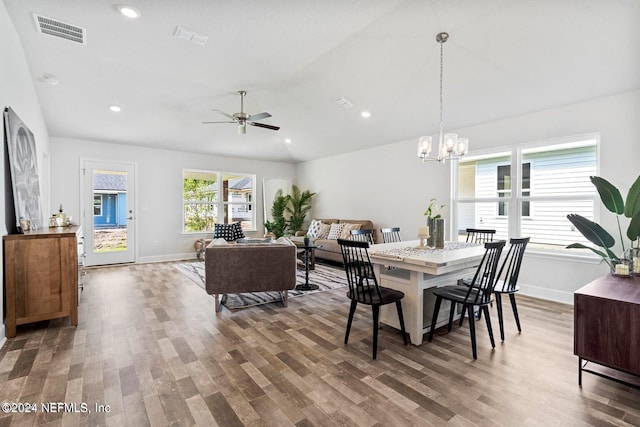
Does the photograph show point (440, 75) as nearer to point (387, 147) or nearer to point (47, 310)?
point (387, 147)

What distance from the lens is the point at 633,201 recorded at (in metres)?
2.92

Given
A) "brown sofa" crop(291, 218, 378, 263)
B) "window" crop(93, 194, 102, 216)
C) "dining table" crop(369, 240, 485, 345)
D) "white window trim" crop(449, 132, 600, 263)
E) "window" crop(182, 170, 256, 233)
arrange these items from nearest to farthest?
1. "dining table" crop(369, 240, 485, 345)
2. "white window trim" crop(449, 132, 600, 263)
3. "brown sofa" crop(291, 218, 378, 263)
4. "window" crop(93, 194, 102, 216)
5. "window" crop(182, 170, 256, 233)

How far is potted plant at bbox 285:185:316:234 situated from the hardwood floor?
506 cm

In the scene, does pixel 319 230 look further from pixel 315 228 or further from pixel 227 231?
pixel 227 231

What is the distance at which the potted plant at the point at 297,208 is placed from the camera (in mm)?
8439

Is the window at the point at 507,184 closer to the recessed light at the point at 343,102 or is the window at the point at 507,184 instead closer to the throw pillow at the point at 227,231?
the recessed light at the point at 343,102

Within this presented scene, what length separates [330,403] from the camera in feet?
6.31

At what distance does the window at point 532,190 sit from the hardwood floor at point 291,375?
141 centimetres

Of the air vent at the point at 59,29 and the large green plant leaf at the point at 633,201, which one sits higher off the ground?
the air vent at the point at 59,29

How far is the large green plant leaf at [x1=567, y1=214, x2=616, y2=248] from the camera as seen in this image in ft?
10.3

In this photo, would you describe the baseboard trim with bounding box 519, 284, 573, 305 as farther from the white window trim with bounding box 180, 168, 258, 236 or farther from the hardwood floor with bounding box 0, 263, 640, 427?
the white window trim with bounding box 180, 168, 258, 236

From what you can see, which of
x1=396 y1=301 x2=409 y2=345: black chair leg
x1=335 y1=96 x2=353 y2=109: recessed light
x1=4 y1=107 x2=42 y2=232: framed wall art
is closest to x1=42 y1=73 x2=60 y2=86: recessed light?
x1=4 y1=107 x2=42 y2=232: framed wall art

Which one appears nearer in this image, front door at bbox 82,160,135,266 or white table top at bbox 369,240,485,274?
white table top at bbox 369,240,485,274

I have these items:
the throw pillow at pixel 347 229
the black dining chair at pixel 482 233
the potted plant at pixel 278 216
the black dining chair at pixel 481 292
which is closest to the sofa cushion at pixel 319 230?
the throw pillow at pixel 347 229
